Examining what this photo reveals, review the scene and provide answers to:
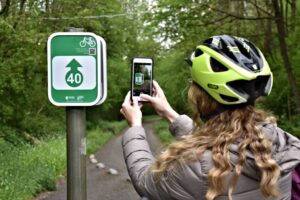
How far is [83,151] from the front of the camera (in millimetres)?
3914

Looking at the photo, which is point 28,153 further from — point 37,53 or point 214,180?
point 214,180

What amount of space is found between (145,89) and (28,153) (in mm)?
15420

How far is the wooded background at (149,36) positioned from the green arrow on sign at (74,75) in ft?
37.5

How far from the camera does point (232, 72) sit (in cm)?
229

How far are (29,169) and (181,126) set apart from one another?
39.8 feet

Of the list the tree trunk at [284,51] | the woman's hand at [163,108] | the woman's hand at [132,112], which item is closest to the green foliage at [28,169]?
the tree trunk at [284,51]

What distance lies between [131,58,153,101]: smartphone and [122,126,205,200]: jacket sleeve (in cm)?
42

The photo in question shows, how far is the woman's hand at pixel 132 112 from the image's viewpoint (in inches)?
104

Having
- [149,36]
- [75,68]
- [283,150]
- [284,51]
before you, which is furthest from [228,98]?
[149,36]

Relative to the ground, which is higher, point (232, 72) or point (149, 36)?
point (232, 72)

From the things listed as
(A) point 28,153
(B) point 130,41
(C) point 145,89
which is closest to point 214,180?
(C) point 145,89

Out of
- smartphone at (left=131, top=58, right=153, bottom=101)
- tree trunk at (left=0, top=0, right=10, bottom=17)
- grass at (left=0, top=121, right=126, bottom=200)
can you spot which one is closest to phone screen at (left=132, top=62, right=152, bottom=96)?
smartphone at (left=131, top=58, right=153, bottom=101)

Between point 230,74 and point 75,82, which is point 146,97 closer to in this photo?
point 230,74

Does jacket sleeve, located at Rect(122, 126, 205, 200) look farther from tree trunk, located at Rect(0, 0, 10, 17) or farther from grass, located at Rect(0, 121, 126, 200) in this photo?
tree trunk, located at Rect(0, 0, 10, 17)
